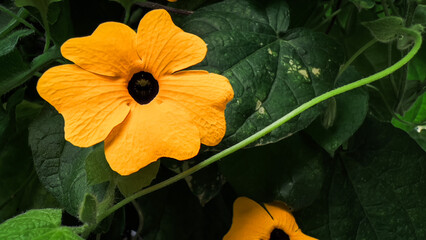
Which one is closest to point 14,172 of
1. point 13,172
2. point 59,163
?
point 13,172

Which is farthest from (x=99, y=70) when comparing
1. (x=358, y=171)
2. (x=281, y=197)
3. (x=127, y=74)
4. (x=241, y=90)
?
(x=358, y=171)

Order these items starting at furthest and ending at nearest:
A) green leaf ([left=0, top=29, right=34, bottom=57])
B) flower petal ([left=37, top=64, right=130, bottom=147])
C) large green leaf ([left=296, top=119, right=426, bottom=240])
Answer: large green leaf ([left=296, top=119, right=426, bottom=240]) → green leaf ([left=0, top=29, right=34, bottom=57]) → flower petal ([left=37, top=64, right=130, bottom=147])

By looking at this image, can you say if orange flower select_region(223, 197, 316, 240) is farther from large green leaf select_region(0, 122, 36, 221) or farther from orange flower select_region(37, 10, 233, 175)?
large green leaf select_region(0, 122, 36, 221)

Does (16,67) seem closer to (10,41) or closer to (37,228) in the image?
(10,41)

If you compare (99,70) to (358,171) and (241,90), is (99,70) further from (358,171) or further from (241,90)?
(358,171)

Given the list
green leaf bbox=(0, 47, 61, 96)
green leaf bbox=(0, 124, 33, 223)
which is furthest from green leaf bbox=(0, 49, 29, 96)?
green leaf bbox=(0, 124, 33, 223)

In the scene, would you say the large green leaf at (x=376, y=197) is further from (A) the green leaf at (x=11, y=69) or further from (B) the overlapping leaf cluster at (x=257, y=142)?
(A) the green leaf at (x=11, y=69)

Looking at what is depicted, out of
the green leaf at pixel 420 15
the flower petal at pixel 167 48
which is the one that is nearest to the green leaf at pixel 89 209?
the flower petal at pixel 167 48

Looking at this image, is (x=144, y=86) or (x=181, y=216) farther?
(x=181, y=216)
